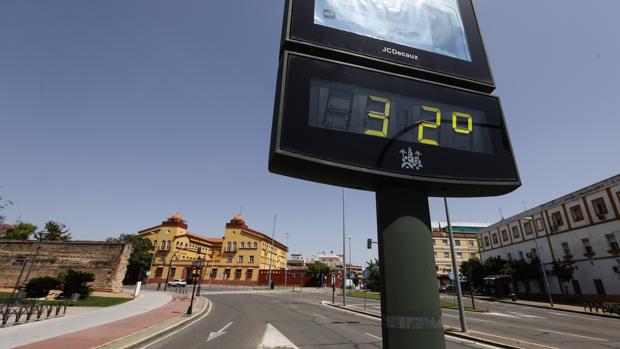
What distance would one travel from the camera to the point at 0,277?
29500mm

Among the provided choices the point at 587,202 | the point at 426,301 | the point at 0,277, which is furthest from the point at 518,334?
the point at 0,277

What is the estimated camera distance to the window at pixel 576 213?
3234cm

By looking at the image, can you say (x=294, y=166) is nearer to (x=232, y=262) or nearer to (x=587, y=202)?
(x=587, y=202)

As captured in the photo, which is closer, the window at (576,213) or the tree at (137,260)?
the window at (576,213)

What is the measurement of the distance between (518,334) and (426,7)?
15.0 meters

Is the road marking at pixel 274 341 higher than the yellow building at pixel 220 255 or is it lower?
lower

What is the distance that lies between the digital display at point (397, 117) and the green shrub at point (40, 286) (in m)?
28.9

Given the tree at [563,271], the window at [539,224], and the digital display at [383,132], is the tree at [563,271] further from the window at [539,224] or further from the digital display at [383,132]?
the digital display at [383,132]

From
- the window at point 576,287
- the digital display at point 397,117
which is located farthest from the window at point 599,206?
the digital display at point 397,117

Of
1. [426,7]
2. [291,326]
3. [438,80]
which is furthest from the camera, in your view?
[291,326]

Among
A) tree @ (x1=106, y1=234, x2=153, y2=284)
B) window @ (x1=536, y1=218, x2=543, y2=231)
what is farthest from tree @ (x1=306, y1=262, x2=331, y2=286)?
window @ (x1=536, y1=218, x2=543, y2=231)

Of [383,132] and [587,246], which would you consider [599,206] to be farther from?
[383,132]

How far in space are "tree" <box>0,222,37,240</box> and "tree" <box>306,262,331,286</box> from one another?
5814cm

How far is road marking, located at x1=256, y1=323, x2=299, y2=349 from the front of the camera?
9.23m
